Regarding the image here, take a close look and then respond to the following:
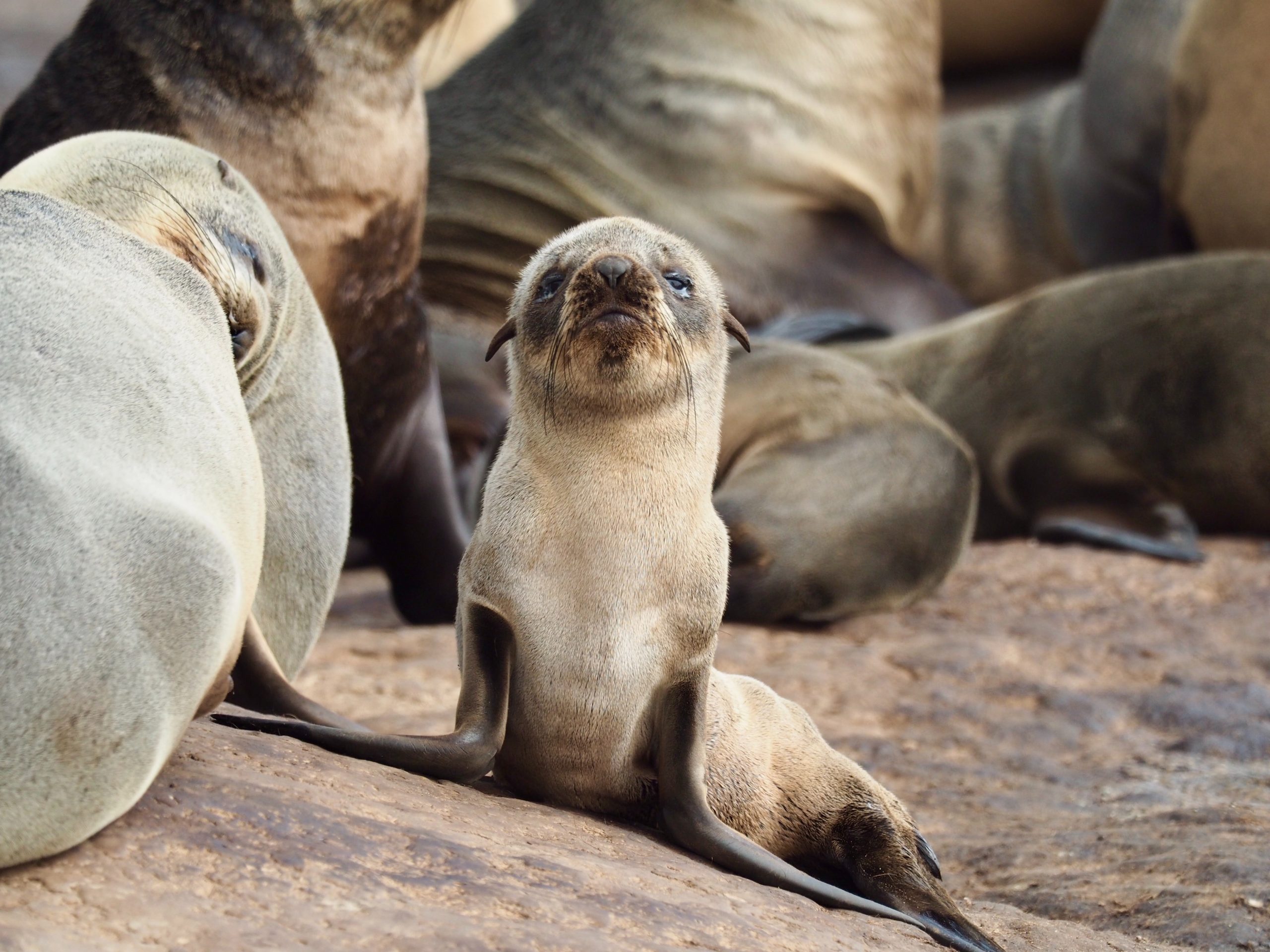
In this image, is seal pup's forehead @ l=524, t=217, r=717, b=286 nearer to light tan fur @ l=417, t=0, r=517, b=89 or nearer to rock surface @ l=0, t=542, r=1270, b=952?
rock surface @ l=0, t=542, r=1270, b=952

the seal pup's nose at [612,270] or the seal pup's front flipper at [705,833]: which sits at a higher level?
the seal pup's nose at [612,270]

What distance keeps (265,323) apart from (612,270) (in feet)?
2.87

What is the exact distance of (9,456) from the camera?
2076 mm

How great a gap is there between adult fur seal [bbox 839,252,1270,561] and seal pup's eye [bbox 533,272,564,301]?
11.3 feet

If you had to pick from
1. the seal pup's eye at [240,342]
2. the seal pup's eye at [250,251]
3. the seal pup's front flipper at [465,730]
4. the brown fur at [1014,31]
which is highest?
the seal pup's eye at [250,251]

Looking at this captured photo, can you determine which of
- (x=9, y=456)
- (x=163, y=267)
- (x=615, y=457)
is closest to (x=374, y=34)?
(x=163, y=267)

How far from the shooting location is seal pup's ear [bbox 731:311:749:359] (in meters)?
2.84

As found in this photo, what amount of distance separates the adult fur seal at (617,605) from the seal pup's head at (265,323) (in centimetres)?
60

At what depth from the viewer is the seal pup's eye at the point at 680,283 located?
2.71 metres

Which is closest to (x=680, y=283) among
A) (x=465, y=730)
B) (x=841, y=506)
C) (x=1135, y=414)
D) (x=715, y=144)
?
(x=465, y=730)

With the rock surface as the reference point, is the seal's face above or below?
above

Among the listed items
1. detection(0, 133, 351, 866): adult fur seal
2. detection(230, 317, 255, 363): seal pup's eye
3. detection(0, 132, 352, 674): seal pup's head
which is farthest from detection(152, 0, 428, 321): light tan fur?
detection(230, 317, 255, 363): seal pup's eye

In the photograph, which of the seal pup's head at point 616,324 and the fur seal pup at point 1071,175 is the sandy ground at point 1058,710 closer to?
the seal pup's head at point 616,324

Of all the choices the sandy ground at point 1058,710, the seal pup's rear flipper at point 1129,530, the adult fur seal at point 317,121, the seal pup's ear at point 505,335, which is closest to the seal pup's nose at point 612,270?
the seal pup's ear at point 505,335
